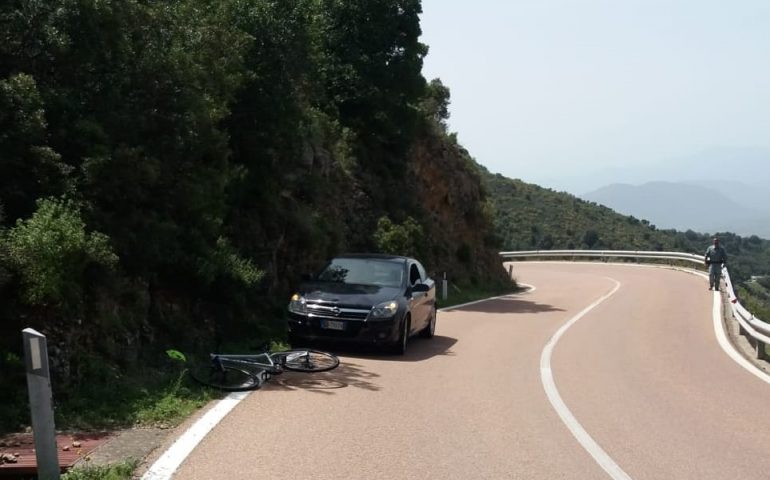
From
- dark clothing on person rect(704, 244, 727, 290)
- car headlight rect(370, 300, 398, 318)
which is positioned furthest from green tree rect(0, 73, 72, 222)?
dark clothing on person rect(704, 244, 727, 290)

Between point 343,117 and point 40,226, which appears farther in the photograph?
point 343,117

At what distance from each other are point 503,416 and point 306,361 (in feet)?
11.0

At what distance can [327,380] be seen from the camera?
10516 millimetres

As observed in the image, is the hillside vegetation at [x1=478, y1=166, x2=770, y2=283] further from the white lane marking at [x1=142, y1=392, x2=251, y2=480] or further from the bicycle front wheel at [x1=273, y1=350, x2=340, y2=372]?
the white lane marking at [x1=142, y1=392, x2=251, y2=480]

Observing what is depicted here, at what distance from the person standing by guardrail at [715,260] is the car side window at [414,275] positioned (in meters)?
16.7

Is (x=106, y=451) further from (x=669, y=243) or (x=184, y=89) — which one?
(x=669, y=243)

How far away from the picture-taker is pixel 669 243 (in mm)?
75062

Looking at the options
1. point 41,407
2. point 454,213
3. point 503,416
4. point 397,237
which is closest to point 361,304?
point 503,416

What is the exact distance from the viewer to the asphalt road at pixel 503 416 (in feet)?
22.1

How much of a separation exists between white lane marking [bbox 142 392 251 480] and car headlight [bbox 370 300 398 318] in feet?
11.9

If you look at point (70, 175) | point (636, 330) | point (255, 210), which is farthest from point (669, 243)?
point (70, 175)

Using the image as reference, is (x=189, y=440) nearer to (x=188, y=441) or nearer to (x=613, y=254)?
(x=188, y=441)

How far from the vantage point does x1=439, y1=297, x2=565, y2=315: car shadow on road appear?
22.4 metres

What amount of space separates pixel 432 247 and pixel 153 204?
63.1 ft
